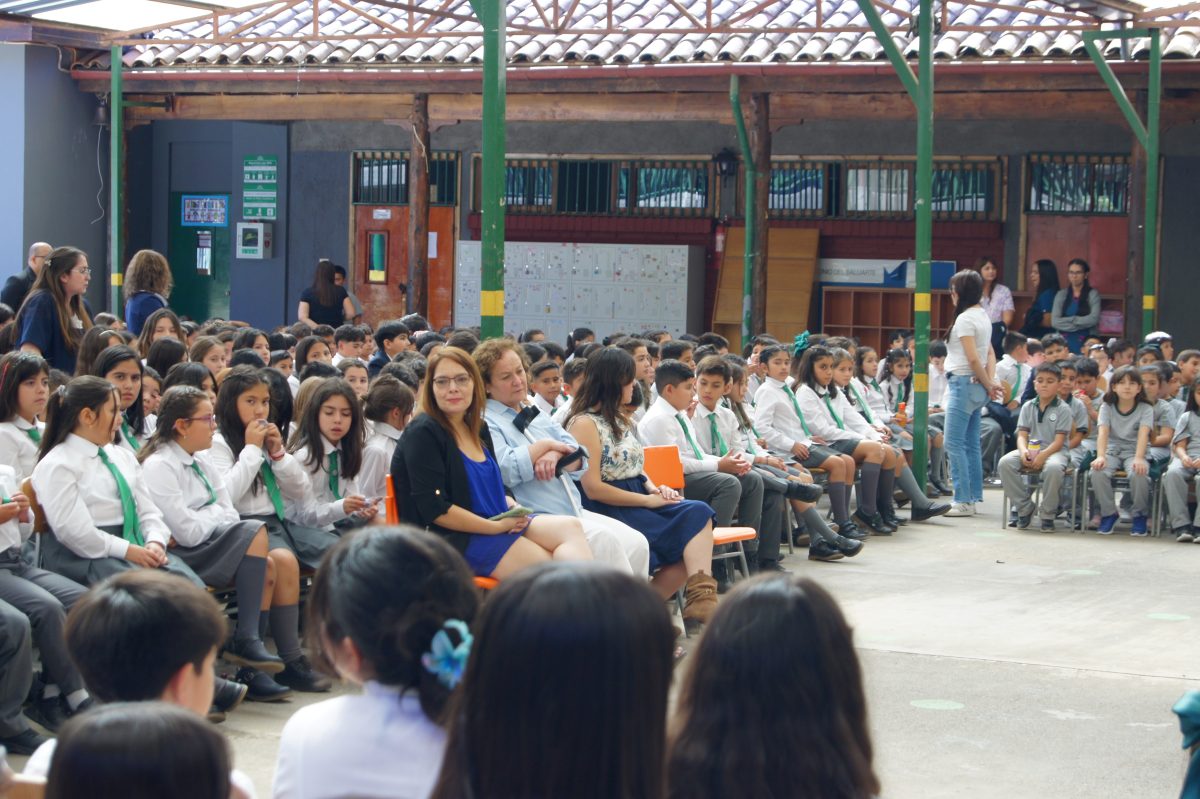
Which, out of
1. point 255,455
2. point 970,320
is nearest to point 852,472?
point 970,320

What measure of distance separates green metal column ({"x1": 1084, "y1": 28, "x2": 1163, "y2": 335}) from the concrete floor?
413 centimetres

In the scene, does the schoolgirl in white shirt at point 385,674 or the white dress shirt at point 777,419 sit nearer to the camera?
the schoolgirl in white shirt at point 385,674

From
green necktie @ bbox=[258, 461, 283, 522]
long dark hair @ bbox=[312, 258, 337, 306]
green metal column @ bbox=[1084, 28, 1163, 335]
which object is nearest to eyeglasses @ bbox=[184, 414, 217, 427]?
green necktie @ bbox=[258, 461, 283, 522]

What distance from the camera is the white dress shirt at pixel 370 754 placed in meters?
2.59

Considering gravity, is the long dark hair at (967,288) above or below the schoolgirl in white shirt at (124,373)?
above

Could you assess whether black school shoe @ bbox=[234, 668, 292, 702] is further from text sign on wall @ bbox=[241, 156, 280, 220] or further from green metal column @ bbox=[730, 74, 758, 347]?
text sign on wall @ bbox=[241, 156, 280, 220]

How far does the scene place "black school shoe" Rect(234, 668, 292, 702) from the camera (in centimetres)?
612

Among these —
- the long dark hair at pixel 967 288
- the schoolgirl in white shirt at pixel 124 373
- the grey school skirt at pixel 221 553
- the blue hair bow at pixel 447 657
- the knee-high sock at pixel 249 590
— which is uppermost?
the long dark hair at pixel 967 288

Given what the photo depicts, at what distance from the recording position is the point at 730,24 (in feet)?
49.6

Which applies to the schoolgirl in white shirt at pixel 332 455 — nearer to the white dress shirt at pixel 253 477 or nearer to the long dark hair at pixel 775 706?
the white dress shirt at pixel 253 477

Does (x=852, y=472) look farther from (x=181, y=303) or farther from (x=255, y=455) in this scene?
(x=181, y=303)

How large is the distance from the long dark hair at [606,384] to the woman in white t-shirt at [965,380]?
4.64 m

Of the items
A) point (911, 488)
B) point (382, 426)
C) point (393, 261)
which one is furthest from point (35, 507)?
point (393, 261)

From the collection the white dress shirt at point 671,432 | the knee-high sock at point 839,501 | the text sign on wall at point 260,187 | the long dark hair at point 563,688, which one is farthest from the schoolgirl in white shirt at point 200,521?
the text sign on wall at point 260,187
